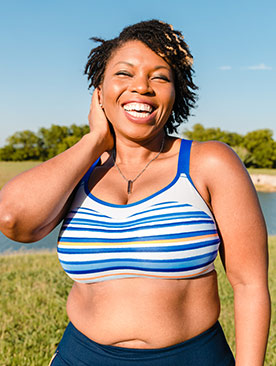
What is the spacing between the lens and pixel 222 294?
16.3 ft

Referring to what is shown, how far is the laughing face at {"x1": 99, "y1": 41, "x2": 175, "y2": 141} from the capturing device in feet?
5.67

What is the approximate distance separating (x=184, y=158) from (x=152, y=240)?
16.0 inches

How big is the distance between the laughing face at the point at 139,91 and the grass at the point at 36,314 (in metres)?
2.40

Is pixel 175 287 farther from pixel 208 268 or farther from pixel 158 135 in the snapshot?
pixel 158 135

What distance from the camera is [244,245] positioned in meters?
1.48

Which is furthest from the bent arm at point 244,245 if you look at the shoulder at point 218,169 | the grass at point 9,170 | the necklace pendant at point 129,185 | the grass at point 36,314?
the grass at point 9,170

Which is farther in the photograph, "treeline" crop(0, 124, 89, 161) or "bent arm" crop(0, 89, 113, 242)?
"treeline" crop(0, 124, 89, 161)

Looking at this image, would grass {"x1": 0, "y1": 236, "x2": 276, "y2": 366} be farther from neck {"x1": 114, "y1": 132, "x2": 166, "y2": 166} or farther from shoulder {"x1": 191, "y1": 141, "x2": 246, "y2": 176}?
shoulder {"x1": 191, "y1": 141, "x2": 246, "y2": 176}

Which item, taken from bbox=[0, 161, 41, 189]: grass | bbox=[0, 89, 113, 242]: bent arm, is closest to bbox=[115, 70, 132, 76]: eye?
bbox=[0, 89, 113, 242]: bent arm

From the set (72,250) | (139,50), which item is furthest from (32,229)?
(139,50)

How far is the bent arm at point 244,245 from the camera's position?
1.46 metres

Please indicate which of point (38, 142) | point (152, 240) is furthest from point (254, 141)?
point (152, 240)

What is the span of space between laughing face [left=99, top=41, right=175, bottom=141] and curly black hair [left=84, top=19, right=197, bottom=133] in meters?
0.04

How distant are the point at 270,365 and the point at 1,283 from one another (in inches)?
142
